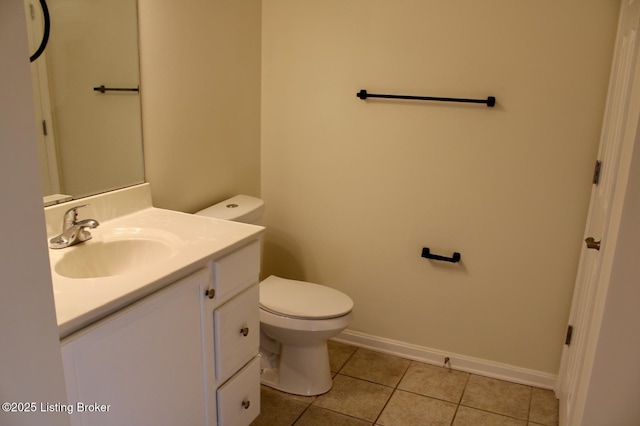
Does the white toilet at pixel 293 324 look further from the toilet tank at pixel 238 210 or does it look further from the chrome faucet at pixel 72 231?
the chrome faucet at pixel 72 231

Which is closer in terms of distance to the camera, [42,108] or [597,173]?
[42,108]

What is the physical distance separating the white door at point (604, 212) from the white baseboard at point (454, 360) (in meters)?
0.12

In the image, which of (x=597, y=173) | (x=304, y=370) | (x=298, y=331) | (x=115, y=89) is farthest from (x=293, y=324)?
(x=597, y=173)

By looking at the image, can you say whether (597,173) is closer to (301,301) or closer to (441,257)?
(441,257)

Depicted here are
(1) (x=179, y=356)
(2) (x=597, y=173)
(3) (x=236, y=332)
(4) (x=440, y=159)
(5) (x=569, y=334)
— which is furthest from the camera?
(4) (x=440, y=159)

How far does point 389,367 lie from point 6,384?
2119 mm

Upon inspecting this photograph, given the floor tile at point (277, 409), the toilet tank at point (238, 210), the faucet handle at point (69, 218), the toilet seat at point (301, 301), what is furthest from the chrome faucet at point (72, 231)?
the floor tile at point (277, 409)

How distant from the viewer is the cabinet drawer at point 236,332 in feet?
5.38

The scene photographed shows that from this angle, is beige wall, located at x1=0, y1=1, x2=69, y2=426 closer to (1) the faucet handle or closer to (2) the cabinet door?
(2) the cabinet door

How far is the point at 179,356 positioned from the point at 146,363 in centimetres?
14

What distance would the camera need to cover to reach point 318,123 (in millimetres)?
2561

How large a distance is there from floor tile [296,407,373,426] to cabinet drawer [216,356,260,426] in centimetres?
28

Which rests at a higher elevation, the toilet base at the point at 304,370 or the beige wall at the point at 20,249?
the beige wall at the point at 20,249

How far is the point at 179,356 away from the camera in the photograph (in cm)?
147
